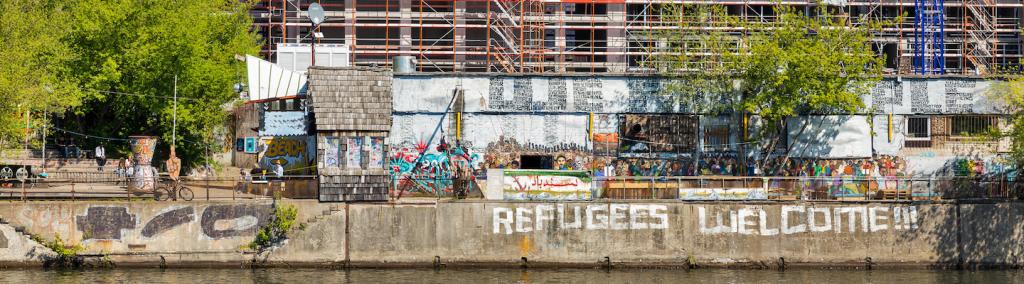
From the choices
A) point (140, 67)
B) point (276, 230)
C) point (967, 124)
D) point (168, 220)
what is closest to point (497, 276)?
point (276, 230)

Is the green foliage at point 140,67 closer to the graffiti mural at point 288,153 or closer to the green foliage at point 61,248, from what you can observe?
the graffiti mural at point 288,153

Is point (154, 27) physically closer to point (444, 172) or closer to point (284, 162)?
point (284, 162)

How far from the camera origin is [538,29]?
8275 cm

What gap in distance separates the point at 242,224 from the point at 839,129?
24.8 meters

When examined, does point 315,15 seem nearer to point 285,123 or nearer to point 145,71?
point 285,123

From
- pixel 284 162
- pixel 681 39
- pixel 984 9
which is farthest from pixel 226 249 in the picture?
pixel 984 9

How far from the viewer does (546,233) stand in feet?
163

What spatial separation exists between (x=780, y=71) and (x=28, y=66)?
29.4m

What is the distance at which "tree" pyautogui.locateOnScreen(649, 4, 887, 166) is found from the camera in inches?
2138

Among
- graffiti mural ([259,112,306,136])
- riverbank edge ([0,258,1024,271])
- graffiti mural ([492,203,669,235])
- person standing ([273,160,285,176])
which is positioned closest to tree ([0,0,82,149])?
riverbank edge ([0,258,1024,271])

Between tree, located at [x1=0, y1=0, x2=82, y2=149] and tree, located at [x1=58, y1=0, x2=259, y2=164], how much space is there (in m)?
2.82

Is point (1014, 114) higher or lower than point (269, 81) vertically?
lower

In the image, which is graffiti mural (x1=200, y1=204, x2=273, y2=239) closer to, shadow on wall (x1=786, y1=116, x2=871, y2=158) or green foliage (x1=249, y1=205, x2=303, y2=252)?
green foliage (x1=249, y1=205, x2=303, y2=252)

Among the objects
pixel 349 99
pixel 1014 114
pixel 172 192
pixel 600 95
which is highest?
pixel 600 95
